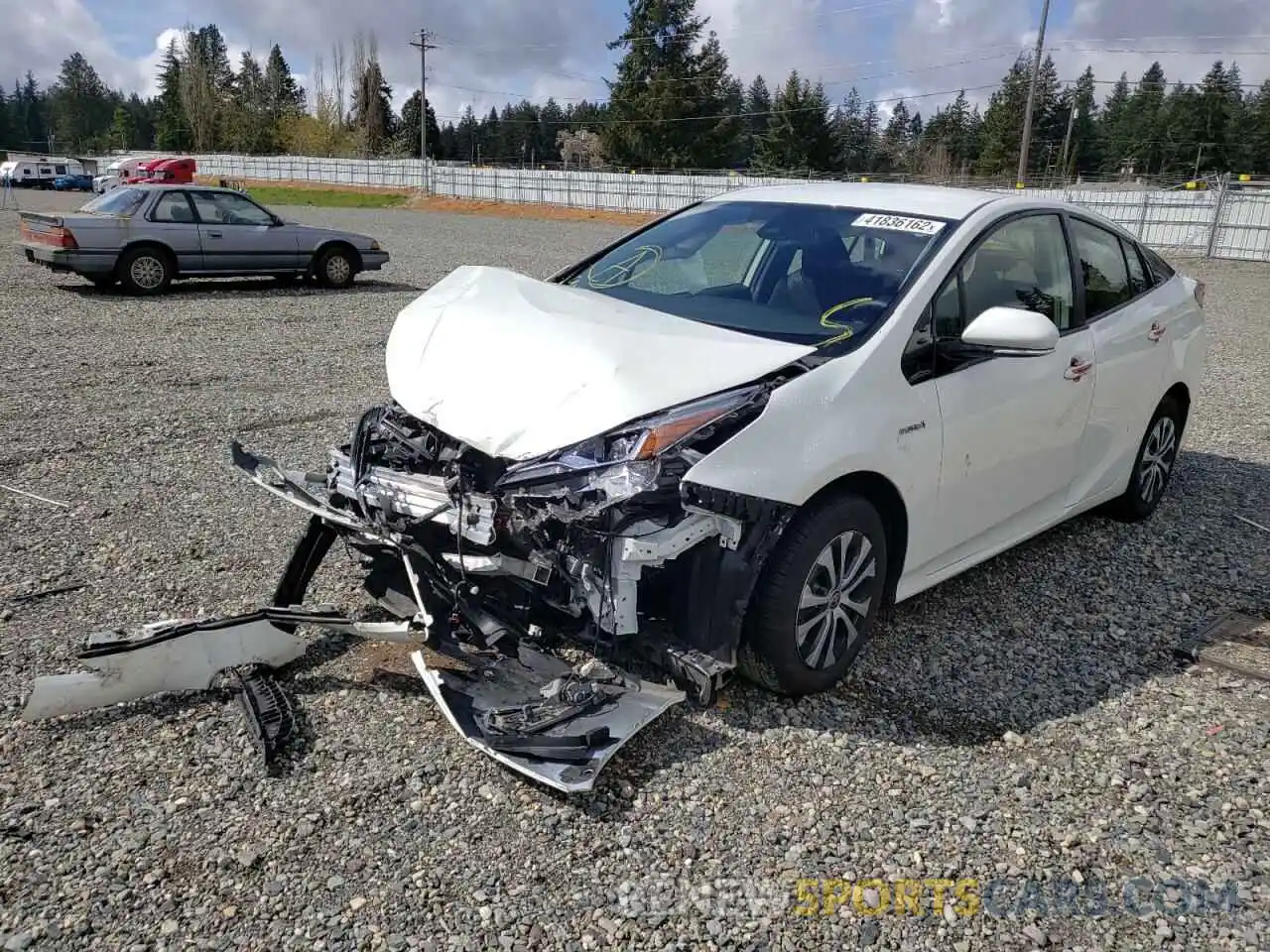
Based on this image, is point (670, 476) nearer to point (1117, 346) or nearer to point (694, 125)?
point (1117, 346)

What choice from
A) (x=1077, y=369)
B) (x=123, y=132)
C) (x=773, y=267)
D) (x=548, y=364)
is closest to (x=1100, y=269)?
(x=1077, y=369)

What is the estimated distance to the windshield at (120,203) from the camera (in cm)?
1375

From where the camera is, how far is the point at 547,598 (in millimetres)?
3359

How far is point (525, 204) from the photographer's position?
4616 cm

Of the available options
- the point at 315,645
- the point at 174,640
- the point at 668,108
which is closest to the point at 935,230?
the point at 315,645

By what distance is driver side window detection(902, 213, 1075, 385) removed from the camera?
3.87 meters

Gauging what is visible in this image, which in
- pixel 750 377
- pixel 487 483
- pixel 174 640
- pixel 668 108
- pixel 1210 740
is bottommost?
pixel 1210 740

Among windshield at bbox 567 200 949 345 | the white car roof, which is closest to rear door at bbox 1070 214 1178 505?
the white car roof

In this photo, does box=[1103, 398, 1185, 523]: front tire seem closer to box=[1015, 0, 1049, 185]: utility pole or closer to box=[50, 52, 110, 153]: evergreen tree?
box=[1015, 0, 1049, 185]: utility pole

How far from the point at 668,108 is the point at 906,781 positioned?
7063 centimetres

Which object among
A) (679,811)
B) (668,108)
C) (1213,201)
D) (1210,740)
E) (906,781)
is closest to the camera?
(679,811)

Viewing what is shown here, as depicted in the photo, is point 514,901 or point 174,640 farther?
point 174,640

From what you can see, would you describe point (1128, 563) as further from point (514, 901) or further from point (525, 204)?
point (525, 204)

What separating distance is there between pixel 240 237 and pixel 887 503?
13.2 meters
